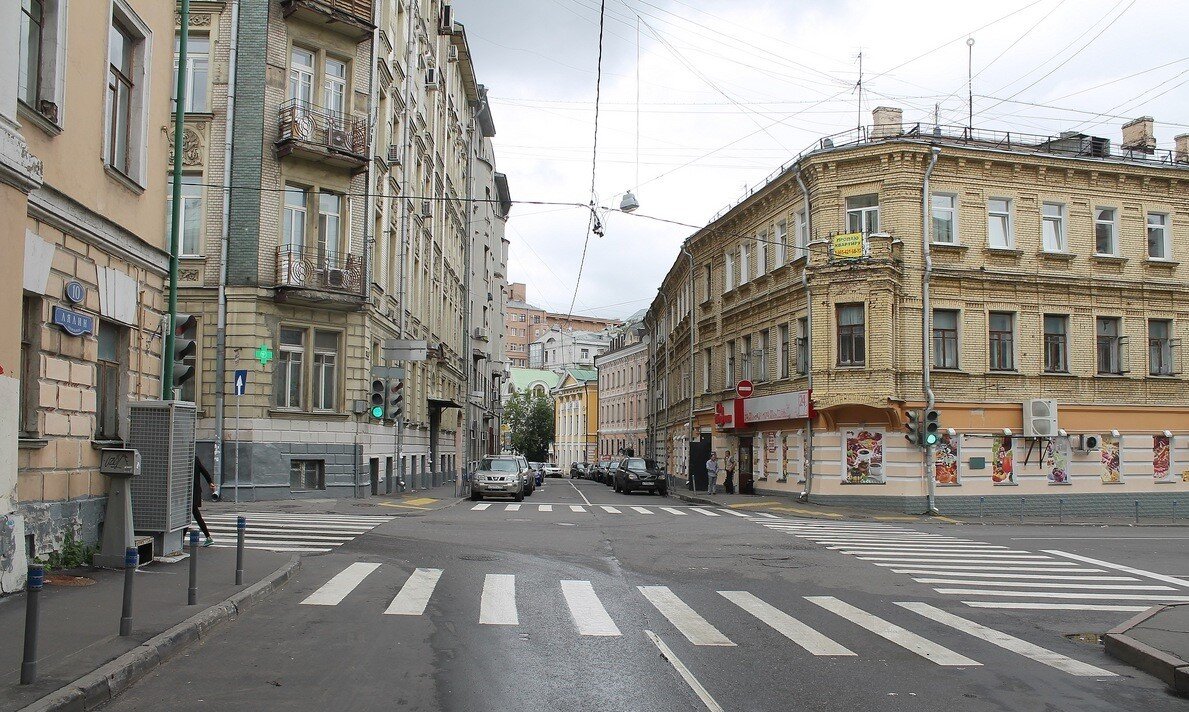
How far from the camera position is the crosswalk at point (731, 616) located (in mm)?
8812

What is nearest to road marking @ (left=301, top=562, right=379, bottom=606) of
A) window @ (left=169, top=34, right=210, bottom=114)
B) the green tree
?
window @ (left=169, top=34, right=210, bottom=114)

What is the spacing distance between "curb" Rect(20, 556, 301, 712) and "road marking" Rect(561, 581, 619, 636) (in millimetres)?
3439

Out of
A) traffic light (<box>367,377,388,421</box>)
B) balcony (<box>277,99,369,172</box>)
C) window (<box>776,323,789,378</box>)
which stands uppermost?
balcony (<box>277,99,369,172</box>)

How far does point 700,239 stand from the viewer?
142ft

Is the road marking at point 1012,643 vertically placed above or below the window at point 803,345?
below

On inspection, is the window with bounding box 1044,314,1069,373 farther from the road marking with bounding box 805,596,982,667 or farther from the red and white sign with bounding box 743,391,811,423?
the road marking with bounding box 805,596,982,667

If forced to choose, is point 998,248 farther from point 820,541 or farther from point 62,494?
point 62,494

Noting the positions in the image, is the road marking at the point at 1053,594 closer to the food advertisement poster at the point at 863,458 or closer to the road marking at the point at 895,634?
the road marking at the point at 895,634

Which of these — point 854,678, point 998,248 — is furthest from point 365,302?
point 854,678

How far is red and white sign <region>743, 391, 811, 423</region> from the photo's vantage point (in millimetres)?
30984

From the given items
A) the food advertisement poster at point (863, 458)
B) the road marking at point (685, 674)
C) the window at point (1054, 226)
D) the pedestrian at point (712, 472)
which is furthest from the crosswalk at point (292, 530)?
the window at point (1054, 226)

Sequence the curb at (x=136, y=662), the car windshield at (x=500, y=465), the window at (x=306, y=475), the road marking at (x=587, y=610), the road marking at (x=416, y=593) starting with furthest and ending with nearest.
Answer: the car windshield at (x=500, y=465) < the window at (x=306, y=475) < the road marking at (x=416, y=593) < the road marking at (x=587, y=610) < the curb at (x=136, y=662)

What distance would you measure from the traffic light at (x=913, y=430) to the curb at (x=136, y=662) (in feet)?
73.7

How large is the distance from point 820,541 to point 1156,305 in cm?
2048
